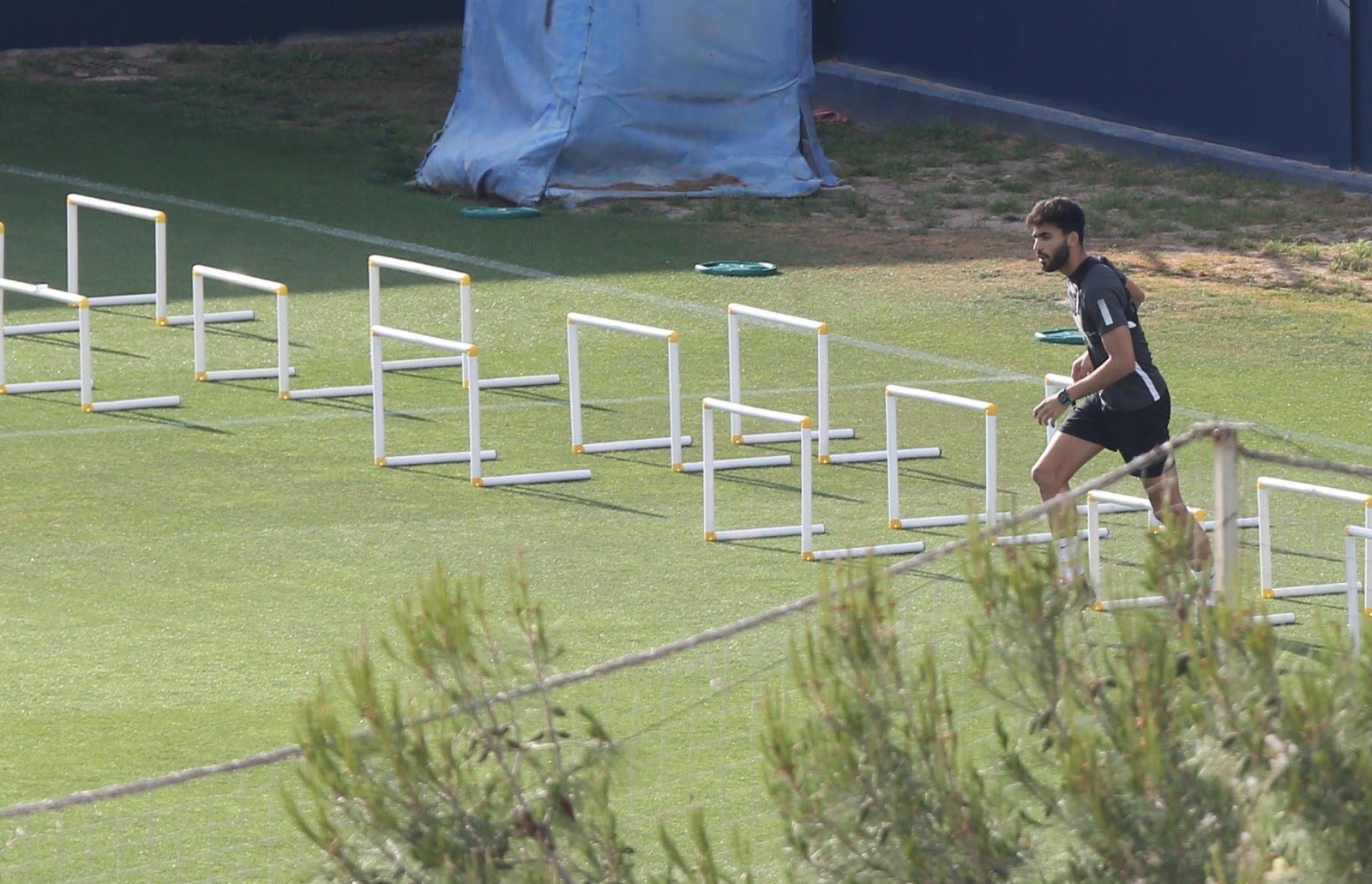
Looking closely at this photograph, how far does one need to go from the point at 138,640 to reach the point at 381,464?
3120 millimetres

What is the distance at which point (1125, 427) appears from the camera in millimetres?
9914

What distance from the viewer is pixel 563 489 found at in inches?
475

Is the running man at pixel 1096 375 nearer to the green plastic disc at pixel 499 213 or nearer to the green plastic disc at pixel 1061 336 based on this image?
the green plastic disc at pixel 1061 336

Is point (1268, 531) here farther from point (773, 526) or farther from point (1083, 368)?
point (773, 526)

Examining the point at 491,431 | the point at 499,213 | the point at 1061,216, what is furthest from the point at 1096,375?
the point at 499,213

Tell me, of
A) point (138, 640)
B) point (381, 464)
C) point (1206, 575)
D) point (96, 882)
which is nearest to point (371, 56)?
point (381, 464)

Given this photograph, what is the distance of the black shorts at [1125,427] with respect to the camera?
32.5 ft

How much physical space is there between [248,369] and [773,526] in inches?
187

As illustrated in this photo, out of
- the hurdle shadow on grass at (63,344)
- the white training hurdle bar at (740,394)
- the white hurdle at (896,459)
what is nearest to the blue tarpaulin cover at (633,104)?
the hurdle shadow on grass at (63,344)

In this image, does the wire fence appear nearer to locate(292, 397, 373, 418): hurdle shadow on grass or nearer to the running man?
the running man

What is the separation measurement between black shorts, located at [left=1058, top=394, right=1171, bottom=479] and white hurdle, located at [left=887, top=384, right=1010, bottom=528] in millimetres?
585

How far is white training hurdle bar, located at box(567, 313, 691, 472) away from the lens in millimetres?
12094

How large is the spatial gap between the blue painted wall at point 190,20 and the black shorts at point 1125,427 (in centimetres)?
1925

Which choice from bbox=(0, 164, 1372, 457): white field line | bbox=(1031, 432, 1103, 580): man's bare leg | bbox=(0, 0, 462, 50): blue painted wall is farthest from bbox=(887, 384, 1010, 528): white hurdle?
bbox=(0, 0, 462, 50): blue painted wall
